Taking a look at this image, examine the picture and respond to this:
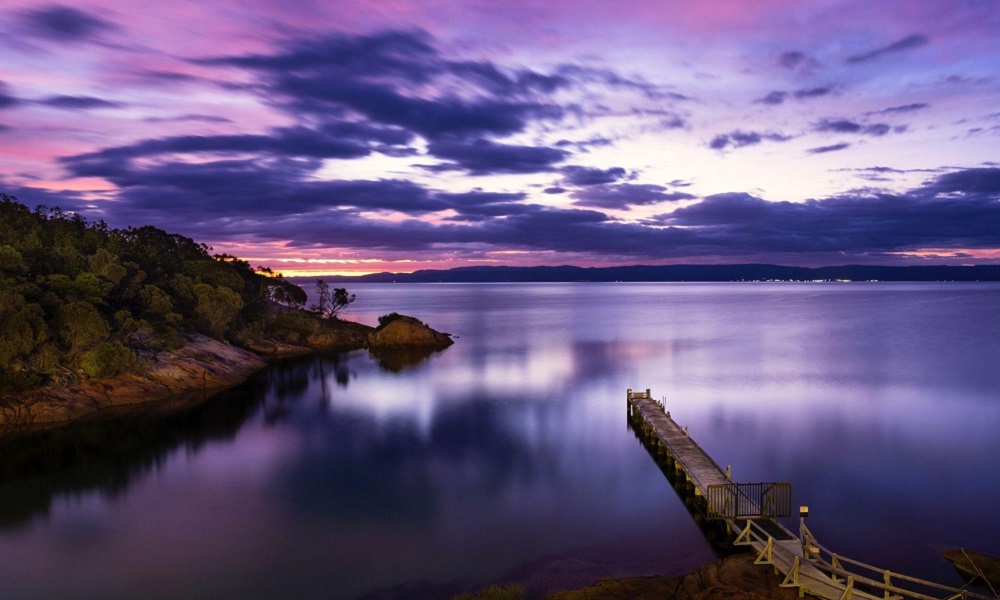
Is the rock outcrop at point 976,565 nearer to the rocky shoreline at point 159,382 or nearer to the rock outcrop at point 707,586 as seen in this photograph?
the rock outcrop at point 707,586

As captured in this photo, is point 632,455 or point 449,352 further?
point 449,352

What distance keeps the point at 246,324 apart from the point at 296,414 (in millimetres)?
33457

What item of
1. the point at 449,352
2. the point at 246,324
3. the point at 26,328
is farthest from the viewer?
the point at 449,352

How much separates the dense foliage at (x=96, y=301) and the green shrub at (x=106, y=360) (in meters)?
0.07

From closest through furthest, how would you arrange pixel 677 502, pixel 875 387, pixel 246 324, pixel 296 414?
pixel 677 502, pixel 296 414, pixel 875 387, pixel 246 324

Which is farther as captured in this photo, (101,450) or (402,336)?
(402,336)

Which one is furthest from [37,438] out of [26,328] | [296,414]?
[296,414]

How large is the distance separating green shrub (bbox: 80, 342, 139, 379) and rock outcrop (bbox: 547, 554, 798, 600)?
133ft

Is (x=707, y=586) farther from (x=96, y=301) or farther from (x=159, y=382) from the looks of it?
(x=96, y=301)

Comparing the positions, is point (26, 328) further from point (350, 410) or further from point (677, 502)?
point (677, 502)

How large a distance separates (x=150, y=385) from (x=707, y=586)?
46.5 metres

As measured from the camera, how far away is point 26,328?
40625 millimetres

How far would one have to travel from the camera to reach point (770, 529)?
22.8 metres

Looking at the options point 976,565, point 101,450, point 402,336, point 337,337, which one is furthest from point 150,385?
point 976,565
